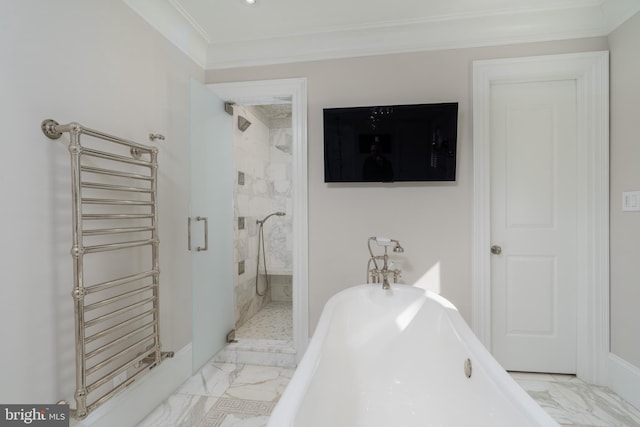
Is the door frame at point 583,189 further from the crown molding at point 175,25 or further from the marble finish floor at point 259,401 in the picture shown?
the crown molding at point 175,25

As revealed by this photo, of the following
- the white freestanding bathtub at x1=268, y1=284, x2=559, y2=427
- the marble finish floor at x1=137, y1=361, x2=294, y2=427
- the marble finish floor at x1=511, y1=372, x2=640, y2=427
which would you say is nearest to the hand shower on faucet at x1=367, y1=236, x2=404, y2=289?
the white freestanding bathtub at x1=268, y1=284, x2=559, y2=427

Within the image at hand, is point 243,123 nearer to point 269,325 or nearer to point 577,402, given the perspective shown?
point 269,325

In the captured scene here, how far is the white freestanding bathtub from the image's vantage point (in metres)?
0.86

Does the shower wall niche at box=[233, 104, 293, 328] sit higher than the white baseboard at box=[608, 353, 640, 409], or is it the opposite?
the shower wall niche at box=[233, 104, 293, 328]

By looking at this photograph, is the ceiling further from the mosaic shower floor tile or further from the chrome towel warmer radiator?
the mosaic shower floor tile

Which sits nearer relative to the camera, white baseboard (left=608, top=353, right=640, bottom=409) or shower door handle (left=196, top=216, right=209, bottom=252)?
white baseboard (left=608, top=353, right=640, bottom=409)

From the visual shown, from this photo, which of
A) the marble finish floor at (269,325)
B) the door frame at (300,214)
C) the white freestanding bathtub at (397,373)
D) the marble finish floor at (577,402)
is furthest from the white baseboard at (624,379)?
the marble finish floor at (269,325)

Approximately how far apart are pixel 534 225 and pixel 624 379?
1023mm

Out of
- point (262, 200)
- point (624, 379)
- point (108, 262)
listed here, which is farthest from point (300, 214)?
point (624, 379)

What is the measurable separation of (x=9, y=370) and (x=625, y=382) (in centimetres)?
308

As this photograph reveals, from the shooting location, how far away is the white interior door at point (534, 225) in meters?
1.96

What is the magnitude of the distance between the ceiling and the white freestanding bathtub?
70.1 inches

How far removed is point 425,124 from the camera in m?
1.97

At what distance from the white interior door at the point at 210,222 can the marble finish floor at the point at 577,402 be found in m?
2.23
